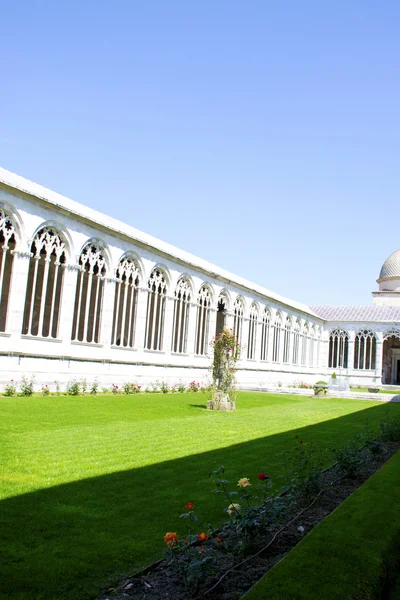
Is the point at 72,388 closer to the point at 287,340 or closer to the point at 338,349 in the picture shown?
the point at 287,340

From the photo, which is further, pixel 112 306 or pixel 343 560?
pixel 112 306

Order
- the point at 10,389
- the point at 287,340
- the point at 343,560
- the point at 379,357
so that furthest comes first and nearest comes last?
the point at 379,357, the point at 287,340, the point at 10,389, the point at 343,560

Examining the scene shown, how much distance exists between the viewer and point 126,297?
24.2 metres

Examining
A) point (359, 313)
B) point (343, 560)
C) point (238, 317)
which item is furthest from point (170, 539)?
point (359, 313)

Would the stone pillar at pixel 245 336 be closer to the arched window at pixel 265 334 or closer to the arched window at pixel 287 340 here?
the arched window at pixel 265 334

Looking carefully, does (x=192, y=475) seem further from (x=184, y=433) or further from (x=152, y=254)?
(x=152, y=254)

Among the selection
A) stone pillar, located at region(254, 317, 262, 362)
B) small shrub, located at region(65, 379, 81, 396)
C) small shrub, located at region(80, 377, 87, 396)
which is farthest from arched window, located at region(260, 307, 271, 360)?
small shrub, located at region(65, 379, 81, 396)

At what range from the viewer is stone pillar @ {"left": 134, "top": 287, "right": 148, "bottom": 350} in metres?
25.1

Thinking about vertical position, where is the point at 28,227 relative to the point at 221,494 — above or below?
above

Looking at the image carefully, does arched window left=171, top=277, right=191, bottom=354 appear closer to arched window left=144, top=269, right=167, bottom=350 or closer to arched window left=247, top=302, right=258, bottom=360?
arched window left=144, top=269, right=167, bottom=350

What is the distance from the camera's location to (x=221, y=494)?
683 centimetres

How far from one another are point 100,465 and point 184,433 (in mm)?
3895

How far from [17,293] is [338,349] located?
36891mm

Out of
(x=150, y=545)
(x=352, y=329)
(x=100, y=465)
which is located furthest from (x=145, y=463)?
(x=352, y=329)
